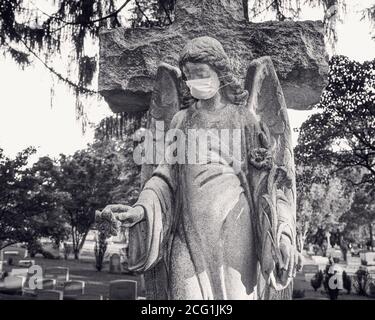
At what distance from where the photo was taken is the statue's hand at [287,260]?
→ 2.10 metres

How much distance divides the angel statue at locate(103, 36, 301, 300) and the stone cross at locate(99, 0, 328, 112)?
330 millimetres

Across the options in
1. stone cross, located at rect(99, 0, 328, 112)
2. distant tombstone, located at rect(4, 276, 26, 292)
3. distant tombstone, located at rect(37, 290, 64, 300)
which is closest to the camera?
stone cross, located at rect(99, 0, 328, 112)

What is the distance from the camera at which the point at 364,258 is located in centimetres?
2250

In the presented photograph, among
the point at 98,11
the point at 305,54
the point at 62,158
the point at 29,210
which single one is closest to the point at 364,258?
the point at 62,158

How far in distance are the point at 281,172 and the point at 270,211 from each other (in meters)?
0.23

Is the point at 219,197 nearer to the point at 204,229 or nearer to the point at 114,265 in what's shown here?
the point at 204,229

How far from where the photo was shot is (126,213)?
207 centimetres

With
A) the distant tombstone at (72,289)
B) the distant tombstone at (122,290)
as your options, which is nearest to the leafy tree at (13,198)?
the distant tombstone at (72,289)

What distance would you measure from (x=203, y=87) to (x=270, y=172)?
606 mm

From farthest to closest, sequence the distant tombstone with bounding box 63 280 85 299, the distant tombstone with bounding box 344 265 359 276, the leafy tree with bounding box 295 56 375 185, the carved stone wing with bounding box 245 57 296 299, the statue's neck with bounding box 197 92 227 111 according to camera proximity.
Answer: the distant tombstone with bounding box 344 265 359 276
the distant tombstone with bounding box 63 280 85 299
the leafy tree with bounding box 295 56 375 185
the statue's neck with bounding box 197 92 227 111
the carved stone wing with bounding box 245 57 296 299

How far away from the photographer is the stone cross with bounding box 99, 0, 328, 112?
2.85 metres

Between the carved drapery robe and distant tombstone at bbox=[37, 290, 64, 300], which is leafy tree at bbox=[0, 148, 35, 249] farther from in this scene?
the carved drapery robe

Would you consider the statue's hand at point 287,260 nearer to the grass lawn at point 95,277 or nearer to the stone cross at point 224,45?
the stone cross at point 224,45

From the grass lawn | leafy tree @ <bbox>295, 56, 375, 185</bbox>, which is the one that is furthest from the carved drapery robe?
the grass lawn
